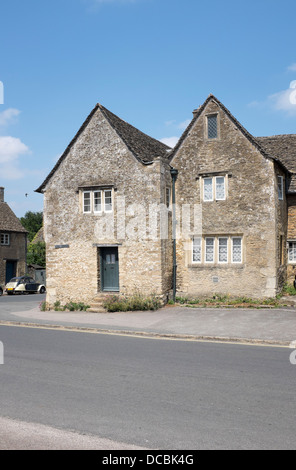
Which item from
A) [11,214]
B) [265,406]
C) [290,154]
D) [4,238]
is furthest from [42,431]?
[11,214]

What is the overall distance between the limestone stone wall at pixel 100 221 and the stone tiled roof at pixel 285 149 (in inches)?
252

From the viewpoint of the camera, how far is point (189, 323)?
595 inches

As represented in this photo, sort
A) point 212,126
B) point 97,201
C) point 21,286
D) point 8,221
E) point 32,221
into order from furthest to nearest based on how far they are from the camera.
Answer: point 32,221, point 8,221, point 21,286, point 97,201, point 212,126

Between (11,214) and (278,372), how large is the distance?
41.9 m

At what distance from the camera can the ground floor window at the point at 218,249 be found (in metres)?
19.2

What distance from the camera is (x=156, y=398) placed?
702 cm

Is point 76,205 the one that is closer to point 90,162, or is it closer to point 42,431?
point 90,162

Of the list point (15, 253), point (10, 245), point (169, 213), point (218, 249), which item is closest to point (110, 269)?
point (169, 213)

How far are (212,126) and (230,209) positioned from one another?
3.85 m

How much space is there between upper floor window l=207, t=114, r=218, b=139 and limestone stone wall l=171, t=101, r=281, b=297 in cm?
17

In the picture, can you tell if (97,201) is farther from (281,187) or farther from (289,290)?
(289,290)

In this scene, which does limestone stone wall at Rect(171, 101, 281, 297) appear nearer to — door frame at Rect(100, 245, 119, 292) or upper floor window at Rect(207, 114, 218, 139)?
upper floor window at Rect(207, 114, 218, 139)

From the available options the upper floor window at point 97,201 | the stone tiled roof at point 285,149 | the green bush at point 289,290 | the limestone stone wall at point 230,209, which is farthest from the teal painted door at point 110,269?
the stone tiled roof at point 285,149

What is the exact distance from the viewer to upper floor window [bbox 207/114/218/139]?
19.7 metres
